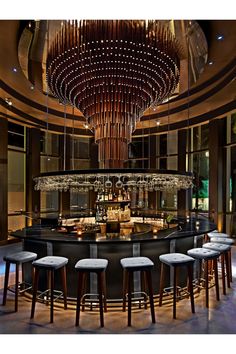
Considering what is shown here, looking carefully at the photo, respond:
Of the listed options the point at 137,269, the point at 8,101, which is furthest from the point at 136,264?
the point at 8,101

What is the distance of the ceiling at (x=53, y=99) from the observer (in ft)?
13.7

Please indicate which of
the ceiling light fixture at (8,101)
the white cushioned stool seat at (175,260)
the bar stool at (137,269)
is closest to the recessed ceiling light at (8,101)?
the ceiling light fixture at (8,101)

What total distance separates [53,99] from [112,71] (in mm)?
4001

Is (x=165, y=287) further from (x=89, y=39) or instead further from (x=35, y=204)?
(x=35, y=204)

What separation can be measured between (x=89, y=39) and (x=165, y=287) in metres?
3.72

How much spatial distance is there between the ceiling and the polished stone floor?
4.05 metres

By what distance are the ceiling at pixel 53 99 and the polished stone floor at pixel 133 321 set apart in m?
4.05

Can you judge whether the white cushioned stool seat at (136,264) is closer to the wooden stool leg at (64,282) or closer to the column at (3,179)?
the wooden stool leg at (64,282)

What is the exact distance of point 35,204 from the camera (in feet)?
29.2

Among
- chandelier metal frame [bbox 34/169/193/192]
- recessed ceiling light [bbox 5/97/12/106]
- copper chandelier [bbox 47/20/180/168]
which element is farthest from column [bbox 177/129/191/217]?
recessed ceiling light [bbox 5/97/12/106]

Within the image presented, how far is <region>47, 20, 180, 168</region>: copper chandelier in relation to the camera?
332 cm

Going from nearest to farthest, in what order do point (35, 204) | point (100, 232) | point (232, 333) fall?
point (232, 333) → point (100, 232) → point (35, 204)

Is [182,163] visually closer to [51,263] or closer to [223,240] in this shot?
[223,240]
